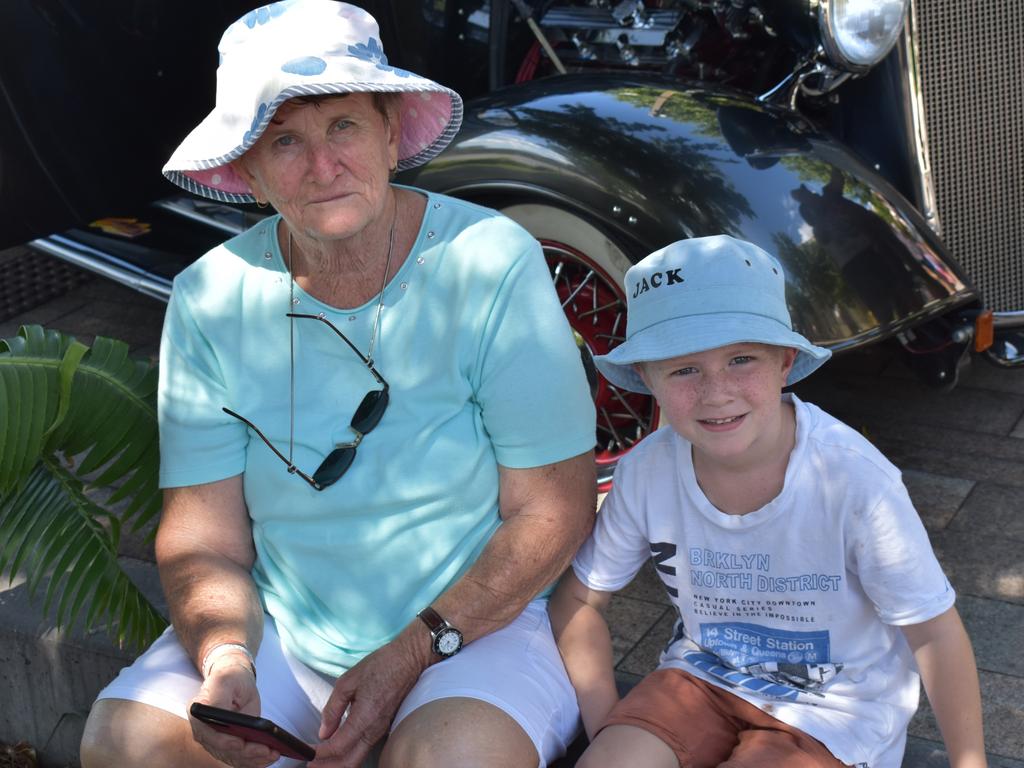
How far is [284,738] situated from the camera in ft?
6.76

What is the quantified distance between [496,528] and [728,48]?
2.25m

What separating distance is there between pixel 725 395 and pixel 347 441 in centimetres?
70

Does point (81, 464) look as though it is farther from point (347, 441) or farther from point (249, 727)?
point (249, 727)

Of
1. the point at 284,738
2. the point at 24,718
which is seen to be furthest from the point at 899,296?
the point at 24,718

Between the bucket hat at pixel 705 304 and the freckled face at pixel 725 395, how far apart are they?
0.16 ft

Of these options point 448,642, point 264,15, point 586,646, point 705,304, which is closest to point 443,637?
point 448,642

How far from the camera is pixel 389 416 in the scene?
2.34 m

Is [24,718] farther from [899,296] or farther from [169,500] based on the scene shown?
[899,296]

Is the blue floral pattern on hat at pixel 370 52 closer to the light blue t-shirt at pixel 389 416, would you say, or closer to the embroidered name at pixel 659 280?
the light blue t-shirt at pixel 389 416

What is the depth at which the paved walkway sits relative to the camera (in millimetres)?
2836

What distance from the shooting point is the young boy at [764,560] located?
1967mm

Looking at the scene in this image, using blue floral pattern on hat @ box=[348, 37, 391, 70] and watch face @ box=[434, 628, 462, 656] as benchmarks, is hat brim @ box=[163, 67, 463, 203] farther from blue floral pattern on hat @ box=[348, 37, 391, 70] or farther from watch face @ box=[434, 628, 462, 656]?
watch face @ box=[434, 628, 462, 656]

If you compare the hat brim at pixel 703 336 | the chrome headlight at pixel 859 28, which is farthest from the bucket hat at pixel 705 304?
the chrome headlight at pixel 859 28

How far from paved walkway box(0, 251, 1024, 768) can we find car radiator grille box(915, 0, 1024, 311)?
0.38 meters
